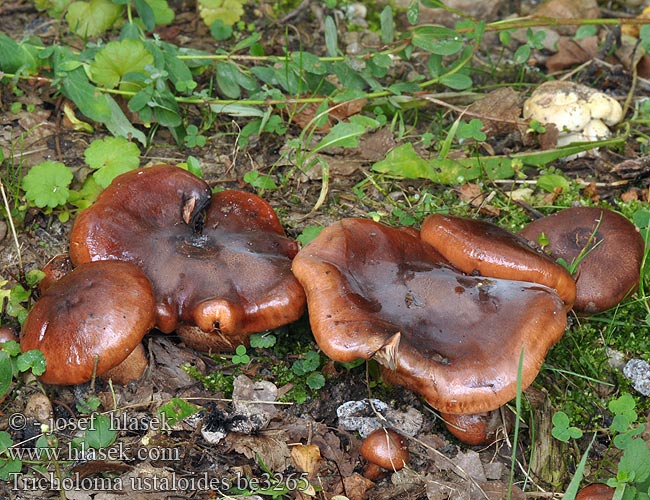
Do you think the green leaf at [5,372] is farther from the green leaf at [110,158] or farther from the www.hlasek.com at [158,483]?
the green leaf at [110,158]

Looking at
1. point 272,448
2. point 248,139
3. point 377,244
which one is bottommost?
point 272,448

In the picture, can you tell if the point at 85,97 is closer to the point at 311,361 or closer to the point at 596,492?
the point at 311,361

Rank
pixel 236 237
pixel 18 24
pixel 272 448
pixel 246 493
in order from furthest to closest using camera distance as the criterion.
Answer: pixel 18 24, pixel 236 237, pixel 272 448, pixel 246 493

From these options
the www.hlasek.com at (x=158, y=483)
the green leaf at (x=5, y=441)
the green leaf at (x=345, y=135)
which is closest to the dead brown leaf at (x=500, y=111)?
the green leaf at (x=345, y=135)

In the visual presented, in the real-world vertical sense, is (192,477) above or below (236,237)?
below

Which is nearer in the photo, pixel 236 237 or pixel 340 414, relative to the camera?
pixel 340 414

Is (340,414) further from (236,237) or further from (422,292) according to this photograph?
(236,237)

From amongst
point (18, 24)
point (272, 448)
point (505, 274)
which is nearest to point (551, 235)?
point (505, 274)
